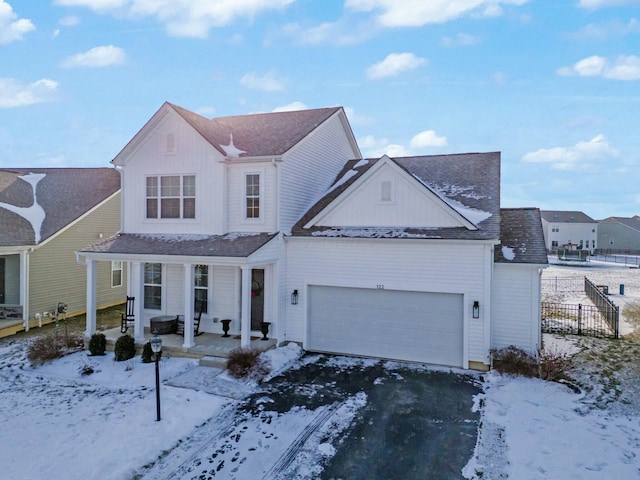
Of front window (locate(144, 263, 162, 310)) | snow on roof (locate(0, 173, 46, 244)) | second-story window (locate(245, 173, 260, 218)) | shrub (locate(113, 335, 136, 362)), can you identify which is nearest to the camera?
shrub (locate(113, 335, 136, 362))

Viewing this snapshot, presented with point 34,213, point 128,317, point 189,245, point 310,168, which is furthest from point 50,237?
point 310,168

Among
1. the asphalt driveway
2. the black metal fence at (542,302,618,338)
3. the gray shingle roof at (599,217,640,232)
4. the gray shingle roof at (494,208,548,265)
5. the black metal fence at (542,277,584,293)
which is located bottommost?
the asphalt driveway

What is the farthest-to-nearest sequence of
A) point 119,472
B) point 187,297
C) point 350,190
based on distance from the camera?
1. point 350,190
2. point 187,297
3. point 119,472

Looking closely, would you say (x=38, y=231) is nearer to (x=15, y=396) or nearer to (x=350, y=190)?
(x=15, y=396)

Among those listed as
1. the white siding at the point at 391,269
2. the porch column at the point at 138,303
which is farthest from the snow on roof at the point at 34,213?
the white siding at the point at 391,269

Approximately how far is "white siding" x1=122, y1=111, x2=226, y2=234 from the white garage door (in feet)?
14.2

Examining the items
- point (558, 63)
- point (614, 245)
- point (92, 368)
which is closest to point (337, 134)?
point (558, 63)

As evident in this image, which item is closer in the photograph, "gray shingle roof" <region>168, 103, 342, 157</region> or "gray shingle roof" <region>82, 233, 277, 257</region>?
"gray shingle roof" <region>82, 233, 277, 257</region>

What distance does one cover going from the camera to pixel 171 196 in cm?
1393

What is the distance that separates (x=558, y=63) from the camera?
18.4 meters

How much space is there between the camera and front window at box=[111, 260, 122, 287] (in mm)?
19805

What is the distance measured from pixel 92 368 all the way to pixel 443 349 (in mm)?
9785

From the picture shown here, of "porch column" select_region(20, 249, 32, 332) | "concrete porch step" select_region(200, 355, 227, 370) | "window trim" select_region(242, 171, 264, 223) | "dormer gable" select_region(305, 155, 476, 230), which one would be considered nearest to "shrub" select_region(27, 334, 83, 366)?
"porch column" select_region(20, 249, 32, 332)

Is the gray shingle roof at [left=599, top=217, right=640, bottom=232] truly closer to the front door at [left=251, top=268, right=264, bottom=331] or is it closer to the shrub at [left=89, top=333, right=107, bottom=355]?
the front door at [left=251, top=268, right=264, bottom=331]
